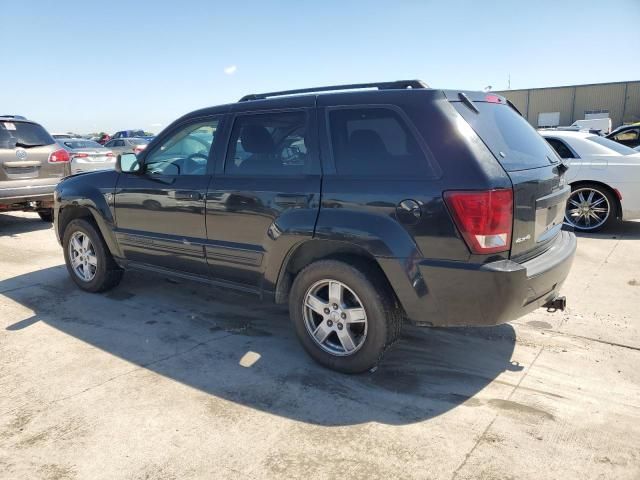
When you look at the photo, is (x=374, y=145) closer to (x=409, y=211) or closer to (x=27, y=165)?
(x=409, y=211)

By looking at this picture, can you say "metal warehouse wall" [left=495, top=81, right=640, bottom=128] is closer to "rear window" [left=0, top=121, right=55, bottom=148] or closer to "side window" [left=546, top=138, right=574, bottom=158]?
"side window" [left=546, top=138, right=574, bottom=158]

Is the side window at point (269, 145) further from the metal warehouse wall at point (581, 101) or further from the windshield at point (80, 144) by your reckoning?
the metal warehouse wall at point (581, 101)

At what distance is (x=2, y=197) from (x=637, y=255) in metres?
9.20

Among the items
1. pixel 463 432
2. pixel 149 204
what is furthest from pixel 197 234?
pixel 463 432

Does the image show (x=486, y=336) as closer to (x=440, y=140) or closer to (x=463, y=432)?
(x=463, y=432)

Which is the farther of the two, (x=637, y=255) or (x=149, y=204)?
(x=637, y=255)

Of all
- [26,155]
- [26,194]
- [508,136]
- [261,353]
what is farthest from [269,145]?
[26,155]

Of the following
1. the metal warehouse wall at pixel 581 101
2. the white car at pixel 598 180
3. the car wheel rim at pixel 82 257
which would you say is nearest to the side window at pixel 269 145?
the car wheel rim at pixel 82 257

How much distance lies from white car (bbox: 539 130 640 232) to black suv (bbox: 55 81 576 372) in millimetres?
4199

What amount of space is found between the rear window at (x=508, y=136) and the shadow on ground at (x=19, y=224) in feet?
27.0

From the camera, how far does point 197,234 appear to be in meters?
4.07

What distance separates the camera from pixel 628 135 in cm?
1333

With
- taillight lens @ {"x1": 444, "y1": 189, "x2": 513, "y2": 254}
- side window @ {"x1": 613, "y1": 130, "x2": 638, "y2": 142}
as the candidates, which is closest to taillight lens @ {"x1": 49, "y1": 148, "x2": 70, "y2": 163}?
taillight lens @ {"x1": 444, "y1": 189, "x2": 513, "y2": 254}

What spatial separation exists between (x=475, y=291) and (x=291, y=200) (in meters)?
1.36
